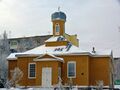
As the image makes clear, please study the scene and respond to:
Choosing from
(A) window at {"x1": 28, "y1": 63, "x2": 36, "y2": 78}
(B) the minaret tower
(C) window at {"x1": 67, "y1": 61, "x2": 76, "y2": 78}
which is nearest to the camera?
(C) window at {"x1": 67, "y1": 61, "x2": 76, "y2": 78}

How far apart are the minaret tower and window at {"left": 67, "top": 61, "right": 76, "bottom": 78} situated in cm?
636

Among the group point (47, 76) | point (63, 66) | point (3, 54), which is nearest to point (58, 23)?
point (63, 66)

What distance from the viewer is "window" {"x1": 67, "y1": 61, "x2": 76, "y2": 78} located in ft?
169

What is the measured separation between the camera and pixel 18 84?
52.2 m

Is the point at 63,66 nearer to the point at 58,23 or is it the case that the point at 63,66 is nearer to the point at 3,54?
the point at 58,23

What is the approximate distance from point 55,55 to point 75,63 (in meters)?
2.70

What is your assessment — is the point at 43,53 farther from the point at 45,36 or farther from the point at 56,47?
the point at 45,36

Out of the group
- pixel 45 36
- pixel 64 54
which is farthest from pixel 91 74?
pixel 45 36

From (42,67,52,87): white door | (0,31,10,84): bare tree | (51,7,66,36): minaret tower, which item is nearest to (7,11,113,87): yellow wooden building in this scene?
(42,67,52,87): white door

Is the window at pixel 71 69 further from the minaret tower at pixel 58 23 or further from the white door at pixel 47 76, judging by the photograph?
the minaret tower at pixel 58 23

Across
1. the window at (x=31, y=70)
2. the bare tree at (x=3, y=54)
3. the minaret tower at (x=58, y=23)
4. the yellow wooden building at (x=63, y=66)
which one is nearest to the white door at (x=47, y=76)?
the yellow wooden building at (x=63, y=66)

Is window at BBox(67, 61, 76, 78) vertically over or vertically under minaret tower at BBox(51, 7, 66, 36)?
under

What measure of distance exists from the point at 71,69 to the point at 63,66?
1.08 meters

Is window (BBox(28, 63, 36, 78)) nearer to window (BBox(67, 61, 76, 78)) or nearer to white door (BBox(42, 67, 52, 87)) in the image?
white door (BBox(42, 67, 52, 87))
